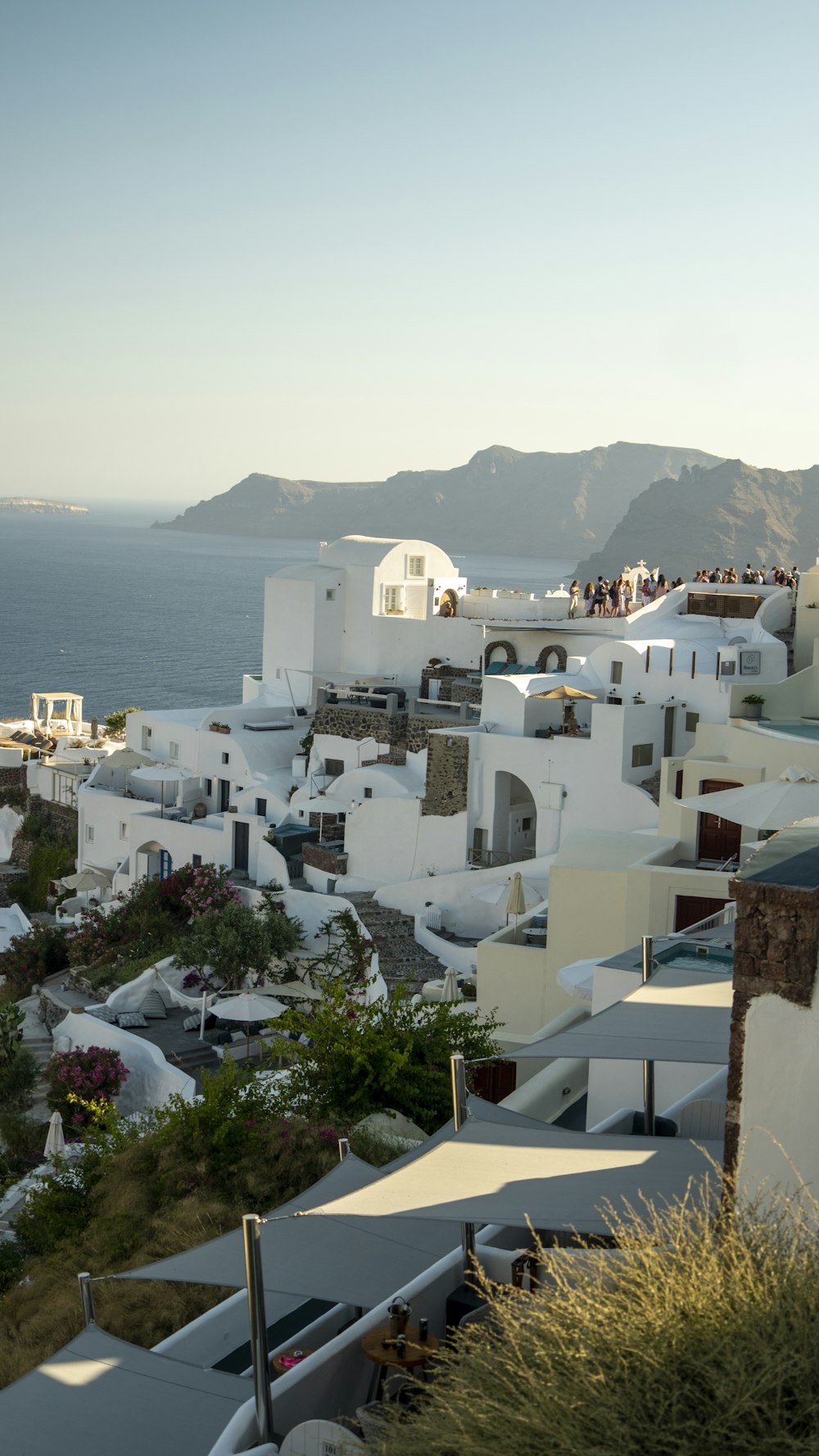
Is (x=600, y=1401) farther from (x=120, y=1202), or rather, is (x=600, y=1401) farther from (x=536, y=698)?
(x=536, y=698)

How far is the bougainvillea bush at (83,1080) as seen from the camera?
77.8 feet

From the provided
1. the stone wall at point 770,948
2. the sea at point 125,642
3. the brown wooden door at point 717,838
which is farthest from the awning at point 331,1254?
the sea at point 125,642

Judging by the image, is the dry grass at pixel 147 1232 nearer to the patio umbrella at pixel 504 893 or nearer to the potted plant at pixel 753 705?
the patio umbrella at pixel 504 893

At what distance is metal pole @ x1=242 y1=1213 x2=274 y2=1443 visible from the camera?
659 cm

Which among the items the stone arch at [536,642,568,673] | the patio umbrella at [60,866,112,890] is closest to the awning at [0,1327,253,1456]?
the stone arch at [536,642,568,673]

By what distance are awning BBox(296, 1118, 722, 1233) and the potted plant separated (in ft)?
73.6

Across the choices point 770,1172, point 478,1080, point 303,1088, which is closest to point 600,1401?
point 770,1172

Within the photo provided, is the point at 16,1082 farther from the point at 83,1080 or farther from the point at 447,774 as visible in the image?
the point at 447,774

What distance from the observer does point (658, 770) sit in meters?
30.4

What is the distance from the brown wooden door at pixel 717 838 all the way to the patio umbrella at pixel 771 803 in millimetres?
3864

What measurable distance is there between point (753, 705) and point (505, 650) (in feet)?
33.0

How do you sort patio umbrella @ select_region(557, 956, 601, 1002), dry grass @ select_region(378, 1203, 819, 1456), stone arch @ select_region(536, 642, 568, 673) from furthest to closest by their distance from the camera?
stone arch @ select_region(536, 642, 568, 673)
patio umbrella @ select_region(557, 956, 601, 1002)
dry grass @ select_region(378, 1203, 819, 1456)

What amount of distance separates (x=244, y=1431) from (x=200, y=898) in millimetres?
26072

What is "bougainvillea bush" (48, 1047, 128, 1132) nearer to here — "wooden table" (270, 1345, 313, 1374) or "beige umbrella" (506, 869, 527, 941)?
"beige umbrella" (506, 869, 527, 941)
